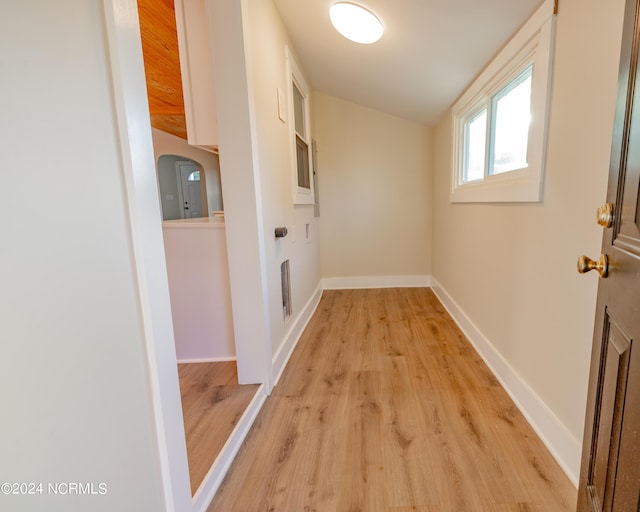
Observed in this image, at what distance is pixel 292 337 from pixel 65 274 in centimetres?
191

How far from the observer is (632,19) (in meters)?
0.73

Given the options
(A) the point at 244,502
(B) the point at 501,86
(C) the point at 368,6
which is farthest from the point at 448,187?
(A) the point at 244,502

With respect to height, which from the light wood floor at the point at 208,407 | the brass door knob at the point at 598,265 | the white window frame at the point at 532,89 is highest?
the white window frame at the point at 532,89

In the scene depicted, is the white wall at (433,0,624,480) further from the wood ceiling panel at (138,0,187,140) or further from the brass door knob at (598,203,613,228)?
the wood ceiling panel at (138,0,187,140)

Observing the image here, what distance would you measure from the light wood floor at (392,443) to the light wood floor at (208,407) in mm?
113

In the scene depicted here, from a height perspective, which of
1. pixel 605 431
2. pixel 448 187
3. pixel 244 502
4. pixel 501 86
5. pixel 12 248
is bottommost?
pixel 244 502

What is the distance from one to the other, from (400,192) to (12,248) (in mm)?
3780

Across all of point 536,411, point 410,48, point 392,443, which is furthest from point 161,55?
point 536,411

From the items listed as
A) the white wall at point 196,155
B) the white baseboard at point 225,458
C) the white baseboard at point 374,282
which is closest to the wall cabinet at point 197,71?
the white baseboard at point 225,458

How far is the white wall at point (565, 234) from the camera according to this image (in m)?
1.07

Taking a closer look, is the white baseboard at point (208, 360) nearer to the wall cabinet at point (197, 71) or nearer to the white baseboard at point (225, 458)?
the white baseboard at point (225, 458)

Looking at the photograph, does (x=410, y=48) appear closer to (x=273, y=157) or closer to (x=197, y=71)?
(x=273, y=157)

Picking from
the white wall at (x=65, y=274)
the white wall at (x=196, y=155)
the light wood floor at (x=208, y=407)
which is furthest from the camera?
the white wall at (x=196, y=155)

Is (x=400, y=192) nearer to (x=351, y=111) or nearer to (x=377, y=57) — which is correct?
(x=351, y=111)
